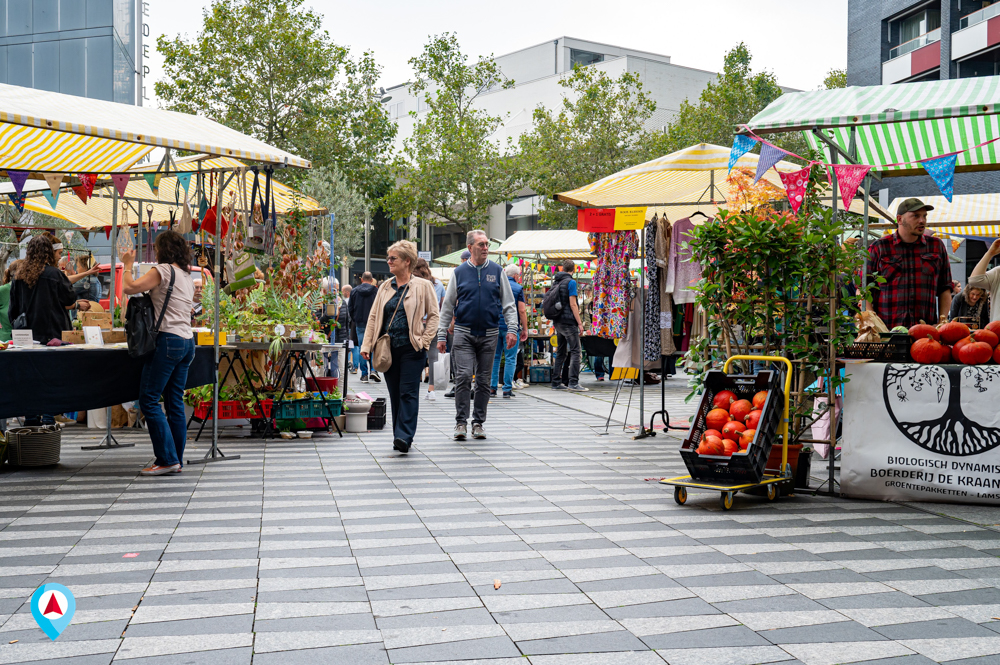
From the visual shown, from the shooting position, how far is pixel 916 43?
1153 inches

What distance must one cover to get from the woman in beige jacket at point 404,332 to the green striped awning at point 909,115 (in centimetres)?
332

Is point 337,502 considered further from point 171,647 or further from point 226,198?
point 226,198

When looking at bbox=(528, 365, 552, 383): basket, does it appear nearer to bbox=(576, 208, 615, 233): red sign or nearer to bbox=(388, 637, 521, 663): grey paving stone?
bbox=(576, 208, 615, 233): red sign

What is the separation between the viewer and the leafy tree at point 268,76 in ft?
101

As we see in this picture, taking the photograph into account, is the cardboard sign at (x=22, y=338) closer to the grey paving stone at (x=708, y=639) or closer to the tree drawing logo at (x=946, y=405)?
the grey paving stone at (x=708, y=639)

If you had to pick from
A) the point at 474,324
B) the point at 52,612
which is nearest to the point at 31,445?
the point at 474,324

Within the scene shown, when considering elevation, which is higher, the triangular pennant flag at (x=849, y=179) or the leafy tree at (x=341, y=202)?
the leafy tree at (x=341, y=202)

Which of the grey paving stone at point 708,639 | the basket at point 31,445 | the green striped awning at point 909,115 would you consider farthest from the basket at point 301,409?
the grey paving stone at point 708,639

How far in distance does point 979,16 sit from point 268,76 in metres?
22.2

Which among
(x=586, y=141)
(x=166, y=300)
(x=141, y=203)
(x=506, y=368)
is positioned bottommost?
(x=506, y=368)

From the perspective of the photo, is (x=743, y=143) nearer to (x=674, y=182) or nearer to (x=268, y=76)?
(x=674, y=182)

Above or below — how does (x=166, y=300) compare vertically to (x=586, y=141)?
below

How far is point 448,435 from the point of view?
30.8ft

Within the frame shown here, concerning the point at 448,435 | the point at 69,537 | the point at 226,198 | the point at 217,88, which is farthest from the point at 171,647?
the point at 217,88
